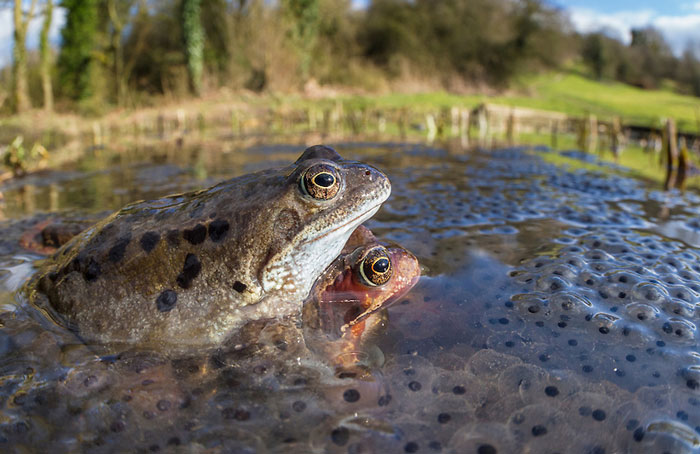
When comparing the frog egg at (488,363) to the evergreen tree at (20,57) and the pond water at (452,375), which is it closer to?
the pond water at (452,375)

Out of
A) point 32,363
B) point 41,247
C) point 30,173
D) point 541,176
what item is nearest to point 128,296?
point 32,363

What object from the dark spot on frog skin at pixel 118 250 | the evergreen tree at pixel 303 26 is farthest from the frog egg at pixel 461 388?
the evergreen tree at pixel 303 26

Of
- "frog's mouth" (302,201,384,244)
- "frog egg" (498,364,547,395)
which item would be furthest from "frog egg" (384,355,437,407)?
"frog's mouth" (302,201,384,244)

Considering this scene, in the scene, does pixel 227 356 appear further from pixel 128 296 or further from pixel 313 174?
pixel 313 174

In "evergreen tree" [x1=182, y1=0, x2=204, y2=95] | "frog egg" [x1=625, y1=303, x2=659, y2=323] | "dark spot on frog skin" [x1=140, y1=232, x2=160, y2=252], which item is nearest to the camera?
"dark spot on frog skin" [x1=140, y1=232, x2=160, y2=252]

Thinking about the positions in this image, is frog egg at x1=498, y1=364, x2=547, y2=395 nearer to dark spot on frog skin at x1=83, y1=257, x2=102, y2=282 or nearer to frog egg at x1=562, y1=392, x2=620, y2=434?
frog egg at x1=562, y1=392, x2=620, y2=434

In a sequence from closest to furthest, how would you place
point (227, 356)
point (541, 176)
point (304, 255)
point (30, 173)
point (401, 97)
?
point (227, 356), point (304, 255), point (541, 176), point (30, 173), point (401, 97)
